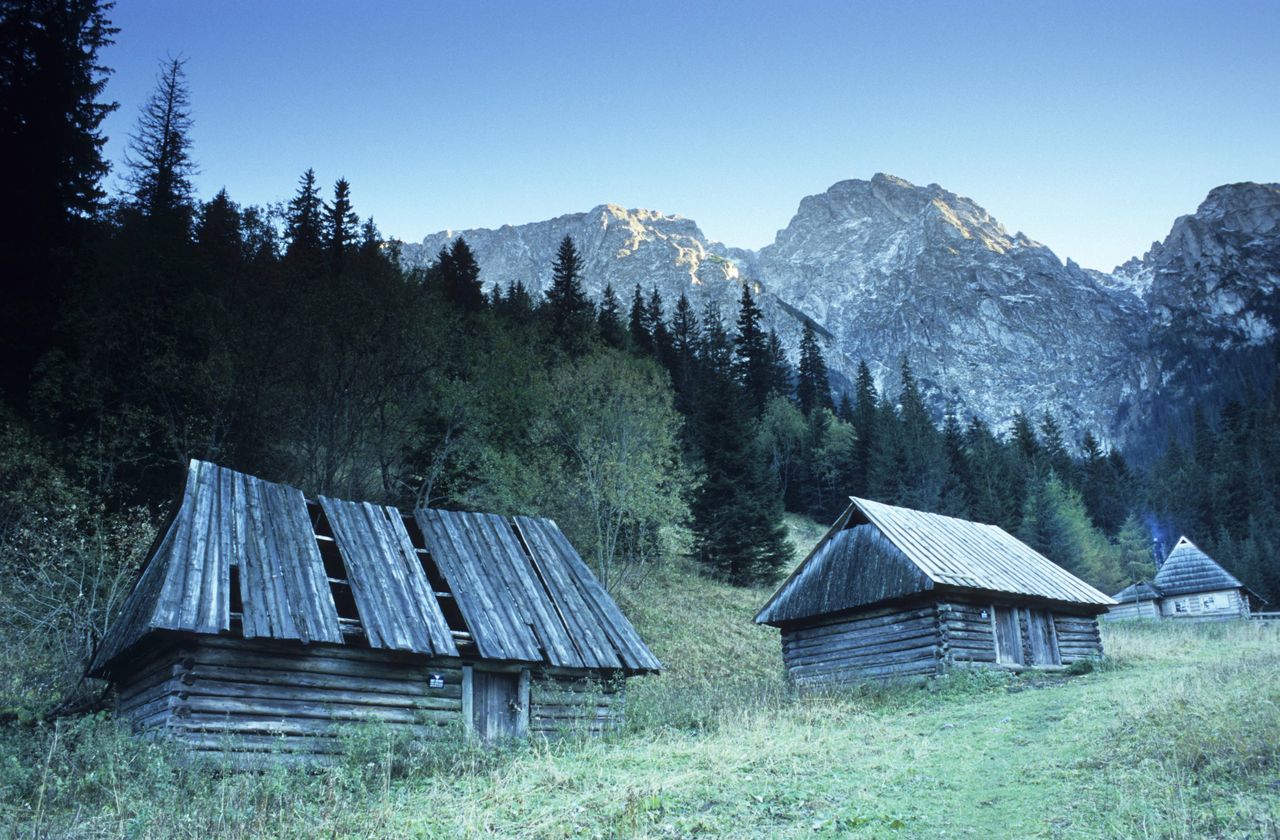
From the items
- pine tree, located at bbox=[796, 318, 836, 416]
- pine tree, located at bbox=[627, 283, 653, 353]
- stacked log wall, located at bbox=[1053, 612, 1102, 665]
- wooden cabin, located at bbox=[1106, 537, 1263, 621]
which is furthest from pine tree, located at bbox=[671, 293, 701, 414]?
stacked log wall, located at bbox=[1053, 612, 1102, 665]

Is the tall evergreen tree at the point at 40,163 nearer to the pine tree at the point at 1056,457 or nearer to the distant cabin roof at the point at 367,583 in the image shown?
the distant cabin roof at the point at 367,583

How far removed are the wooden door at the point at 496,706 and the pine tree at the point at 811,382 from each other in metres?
70.9

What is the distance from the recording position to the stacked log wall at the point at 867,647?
971 inches

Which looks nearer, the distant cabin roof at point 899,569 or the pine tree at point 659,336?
the distant cabin roof at point 899,569

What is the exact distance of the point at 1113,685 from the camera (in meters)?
20.4

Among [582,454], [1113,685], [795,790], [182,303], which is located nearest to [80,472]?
[182,303]

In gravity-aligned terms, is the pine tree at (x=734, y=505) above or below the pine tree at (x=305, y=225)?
below

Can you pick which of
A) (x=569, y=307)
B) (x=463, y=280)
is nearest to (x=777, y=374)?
(x=569, y=307)

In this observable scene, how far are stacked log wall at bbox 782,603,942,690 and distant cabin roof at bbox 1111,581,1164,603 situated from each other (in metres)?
43.7

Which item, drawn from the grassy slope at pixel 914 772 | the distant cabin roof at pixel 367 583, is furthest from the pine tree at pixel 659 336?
the grassy slope at pixel 914 772

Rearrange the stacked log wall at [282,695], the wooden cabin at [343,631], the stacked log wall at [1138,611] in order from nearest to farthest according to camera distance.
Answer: the stacked log wall at [282,695] → the wooden cabin at [343,631] → the stacked log wall at [1138,611]

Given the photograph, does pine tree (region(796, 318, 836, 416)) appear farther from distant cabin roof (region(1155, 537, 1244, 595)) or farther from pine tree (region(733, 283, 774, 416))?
distant cabin roof (region(1155, 537, 1244, 595))

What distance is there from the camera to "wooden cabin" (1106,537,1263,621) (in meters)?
57.3

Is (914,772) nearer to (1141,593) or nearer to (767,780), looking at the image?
(767,780)
